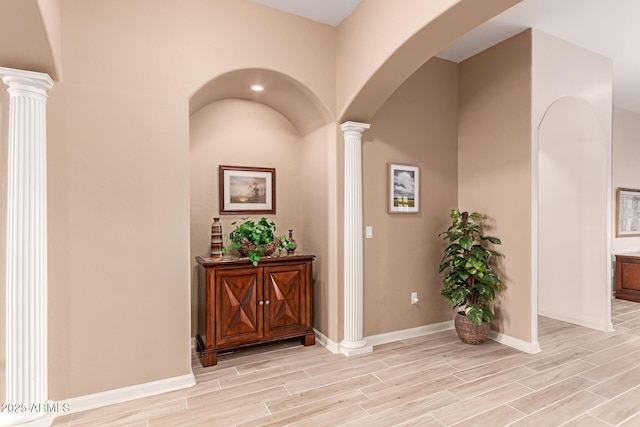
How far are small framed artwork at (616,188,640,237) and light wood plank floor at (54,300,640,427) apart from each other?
298 cm

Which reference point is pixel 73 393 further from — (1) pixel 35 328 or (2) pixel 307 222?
(2) pixel 307 222

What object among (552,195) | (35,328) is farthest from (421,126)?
(35,328)

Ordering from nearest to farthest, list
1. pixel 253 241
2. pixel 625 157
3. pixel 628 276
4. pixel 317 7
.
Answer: pixel 317 7, pixel 253 241, pixel 628 276, pixel 625 157

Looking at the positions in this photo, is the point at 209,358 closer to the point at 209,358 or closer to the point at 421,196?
the point at 209,358

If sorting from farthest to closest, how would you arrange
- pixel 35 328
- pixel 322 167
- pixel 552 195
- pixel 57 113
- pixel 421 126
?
pixel 552 195 → pixel 421 126 → pixel 322 167 → pixel 57 113 → pixel 35 328

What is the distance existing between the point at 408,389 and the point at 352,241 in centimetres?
131

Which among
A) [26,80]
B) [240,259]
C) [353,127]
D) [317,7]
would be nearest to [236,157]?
[240,259]

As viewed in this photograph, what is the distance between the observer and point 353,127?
10.7 ft

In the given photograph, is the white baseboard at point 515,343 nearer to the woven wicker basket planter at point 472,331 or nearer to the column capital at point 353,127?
the woven wicker basket planter at point 472,331

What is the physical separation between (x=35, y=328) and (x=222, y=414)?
4.23 feet

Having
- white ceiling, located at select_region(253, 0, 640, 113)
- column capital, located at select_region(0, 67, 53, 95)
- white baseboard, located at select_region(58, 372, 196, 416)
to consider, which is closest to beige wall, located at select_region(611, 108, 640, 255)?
white ceiling, located at select_region(253, 0, 640, 113)

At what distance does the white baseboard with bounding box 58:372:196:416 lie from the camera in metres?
2.34

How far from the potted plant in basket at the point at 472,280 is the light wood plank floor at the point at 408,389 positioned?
0.72 ft

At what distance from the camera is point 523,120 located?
3.32 metres
